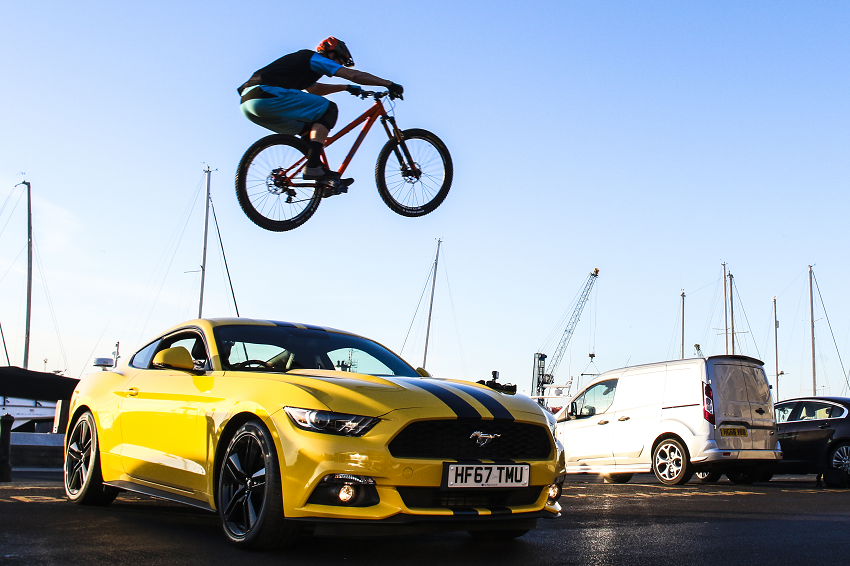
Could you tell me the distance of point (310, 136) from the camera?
9.39m

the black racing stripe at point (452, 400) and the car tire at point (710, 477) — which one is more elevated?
the black racing stripe at point (452, 400)

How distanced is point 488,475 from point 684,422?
337 inches

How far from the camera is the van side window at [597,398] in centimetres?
1435

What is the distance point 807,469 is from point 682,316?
145 ft

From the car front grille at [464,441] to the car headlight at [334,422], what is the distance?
0.19 m

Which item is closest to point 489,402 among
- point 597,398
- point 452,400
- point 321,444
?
point 452,400

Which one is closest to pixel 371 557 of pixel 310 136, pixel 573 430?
pixel 310 136

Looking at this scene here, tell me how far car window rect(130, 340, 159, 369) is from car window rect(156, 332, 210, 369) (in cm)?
11

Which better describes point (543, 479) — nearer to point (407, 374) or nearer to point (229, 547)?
point (407, 374)

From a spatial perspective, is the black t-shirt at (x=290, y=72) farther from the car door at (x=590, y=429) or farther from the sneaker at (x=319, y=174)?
the car door at (x=590, y=429)

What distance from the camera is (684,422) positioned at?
12.8 metres

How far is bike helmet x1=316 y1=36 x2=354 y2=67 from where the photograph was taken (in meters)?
8.91

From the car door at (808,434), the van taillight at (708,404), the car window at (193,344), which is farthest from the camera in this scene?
the car door at (808,434)

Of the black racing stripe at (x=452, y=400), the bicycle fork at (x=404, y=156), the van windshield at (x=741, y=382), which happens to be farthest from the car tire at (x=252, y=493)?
the van windshield at (x=741, y=382)
